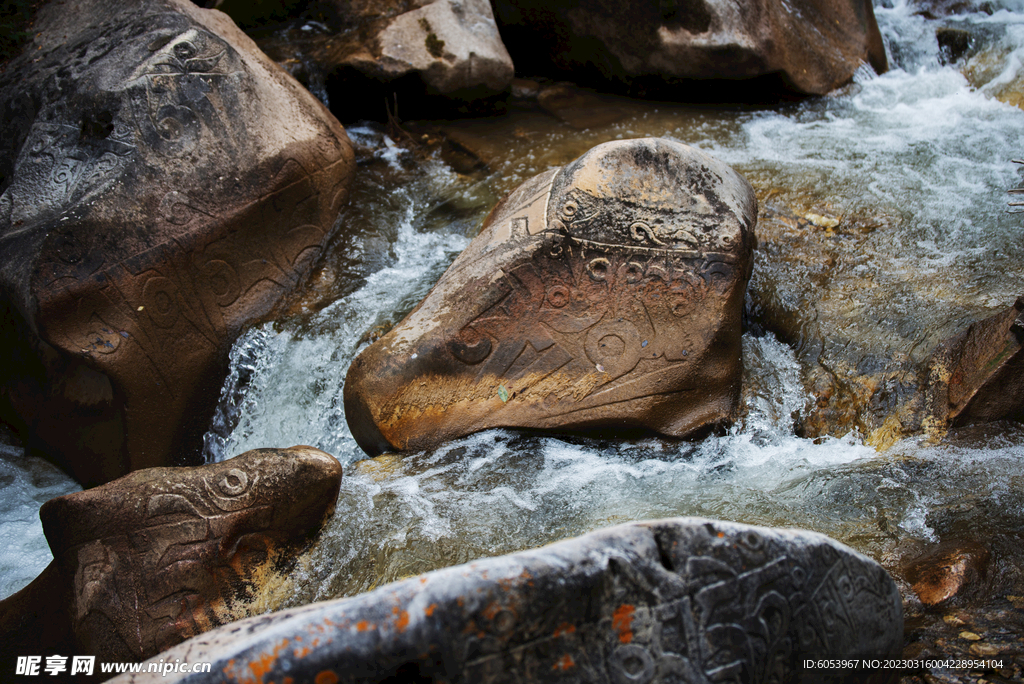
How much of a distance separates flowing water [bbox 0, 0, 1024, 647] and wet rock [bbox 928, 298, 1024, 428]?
75mm

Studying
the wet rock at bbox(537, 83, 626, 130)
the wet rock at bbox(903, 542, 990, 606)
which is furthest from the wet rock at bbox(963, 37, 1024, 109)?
the wet rock at bbox(903, 542, 990, 606)

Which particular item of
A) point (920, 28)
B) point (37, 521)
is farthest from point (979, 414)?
point (920, 28)

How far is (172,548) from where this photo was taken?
201cm

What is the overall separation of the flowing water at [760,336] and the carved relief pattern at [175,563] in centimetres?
22

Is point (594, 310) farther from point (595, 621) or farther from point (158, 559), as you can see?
point (158, 559)

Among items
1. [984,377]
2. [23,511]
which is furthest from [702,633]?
[23,511]

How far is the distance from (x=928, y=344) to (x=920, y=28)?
426 centimetres

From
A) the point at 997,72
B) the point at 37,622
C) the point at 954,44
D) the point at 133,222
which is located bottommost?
the point at 37,622

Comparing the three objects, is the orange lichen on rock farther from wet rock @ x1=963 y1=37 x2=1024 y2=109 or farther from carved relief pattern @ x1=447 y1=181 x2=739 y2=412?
wet rock @ x1=963 y1=37 x2=1024 y2=109

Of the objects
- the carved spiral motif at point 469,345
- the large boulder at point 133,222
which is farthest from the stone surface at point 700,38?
the carved spiral motif at point 469,345

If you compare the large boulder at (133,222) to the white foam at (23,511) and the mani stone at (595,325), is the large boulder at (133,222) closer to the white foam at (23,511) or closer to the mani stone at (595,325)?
the white foam at (23,511)

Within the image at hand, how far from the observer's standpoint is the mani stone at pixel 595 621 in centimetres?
110

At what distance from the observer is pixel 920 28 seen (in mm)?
5457

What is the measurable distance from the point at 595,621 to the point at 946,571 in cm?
131
